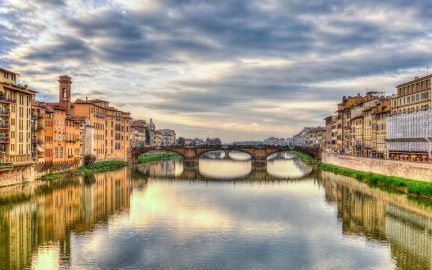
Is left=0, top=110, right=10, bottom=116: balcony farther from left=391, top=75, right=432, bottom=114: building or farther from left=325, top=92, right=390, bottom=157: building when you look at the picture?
left=325, top=92, right=390, bottom=157: building

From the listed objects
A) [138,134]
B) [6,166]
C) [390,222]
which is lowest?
[390,222]

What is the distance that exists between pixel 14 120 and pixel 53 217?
20.4 m

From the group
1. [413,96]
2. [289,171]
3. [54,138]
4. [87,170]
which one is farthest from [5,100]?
[289,171]

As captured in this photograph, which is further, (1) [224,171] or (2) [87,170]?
(1) [224,171]

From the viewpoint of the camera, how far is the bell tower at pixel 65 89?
3059 inches

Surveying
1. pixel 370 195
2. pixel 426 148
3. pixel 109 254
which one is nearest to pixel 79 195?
pixel 109 254

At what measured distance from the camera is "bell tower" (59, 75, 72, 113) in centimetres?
7769

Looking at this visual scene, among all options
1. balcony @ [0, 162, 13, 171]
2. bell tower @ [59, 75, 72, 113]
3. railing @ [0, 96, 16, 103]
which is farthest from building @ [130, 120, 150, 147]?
balcony @ [0, 162, 13, 171]

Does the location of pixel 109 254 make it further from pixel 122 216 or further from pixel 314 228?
pixel 314 228

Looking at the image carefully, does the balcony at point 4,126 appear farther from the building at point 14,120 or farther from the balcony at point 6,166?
the balcony at point 6,166

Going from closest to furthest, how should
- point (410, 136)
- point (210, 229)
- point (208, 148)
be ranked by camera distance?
point (210, 229) → point (410, 136) → point (208, 148)

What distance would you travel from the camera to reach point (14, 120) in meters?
48.6

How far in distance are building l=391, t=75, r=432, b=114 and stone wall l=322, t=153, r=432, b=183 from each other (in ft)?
31.0

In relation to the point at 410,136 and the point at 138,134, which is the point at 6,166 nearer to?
the point at 410,136
